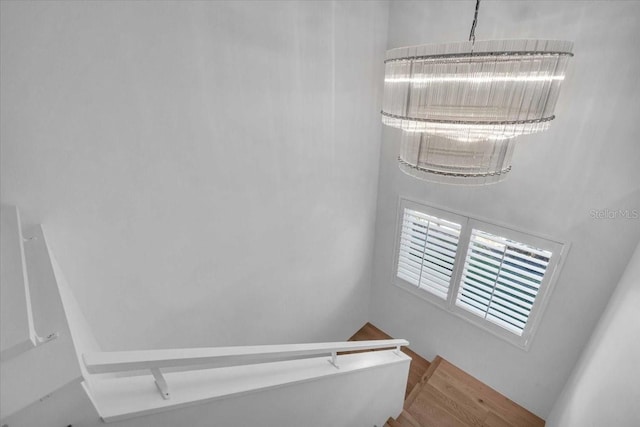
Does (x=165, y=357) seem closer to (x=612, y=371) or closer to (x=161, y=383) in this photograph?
(x=161, y=383)

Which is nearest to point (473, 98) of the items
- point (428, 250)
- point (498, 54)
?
point (498, 54)

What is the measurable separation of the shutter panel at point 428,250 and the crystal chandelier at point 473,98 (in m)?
1.55

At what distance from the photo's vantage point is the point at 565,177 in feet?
6.18

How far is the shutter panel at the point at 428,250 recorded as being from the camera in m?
2.54

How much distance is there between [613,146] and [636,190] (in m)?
0.27

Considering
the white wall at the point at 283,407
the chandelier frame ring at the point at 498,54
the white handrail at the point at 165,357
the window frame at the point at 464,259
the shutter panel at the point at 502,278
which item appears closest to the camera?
the white wall at the point at 283,407

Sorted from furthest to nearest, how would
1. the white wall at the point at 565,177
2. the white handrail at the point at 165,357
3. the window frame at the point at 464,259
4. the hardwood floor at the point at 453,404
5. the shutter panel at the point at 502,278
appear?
the hardwood floor at the point at 453,404, the shutter panel at the point at 502,278, the window frame at the point at 464,259, the white wall at the point at 565,177, the white handrail at the point at 165,357

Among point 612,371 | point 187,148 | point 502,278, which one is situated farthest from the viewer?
point 502,278

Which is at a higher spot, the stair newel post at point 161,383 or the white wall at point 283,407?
the stair newel post at point 161,383

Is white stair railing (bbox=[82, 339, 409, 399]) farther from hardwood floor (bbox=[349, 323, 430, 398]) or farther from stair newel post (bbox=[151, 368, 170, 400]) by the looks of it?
hardwood floor (bbox=[349, 323, 430, 398])

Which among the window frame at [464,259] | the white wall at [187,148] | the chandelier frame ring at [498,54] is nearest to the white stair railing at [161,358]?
the white wall at [187,148]

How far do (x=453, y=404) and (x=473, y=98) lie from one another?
2.74m

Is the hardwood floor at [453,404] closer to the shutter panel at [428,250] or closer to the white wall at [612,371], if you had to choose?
the white wall at [612,371]

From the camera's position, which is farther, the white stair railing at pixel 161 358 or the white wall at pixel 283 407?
the white stair railing at pixel 161 358
